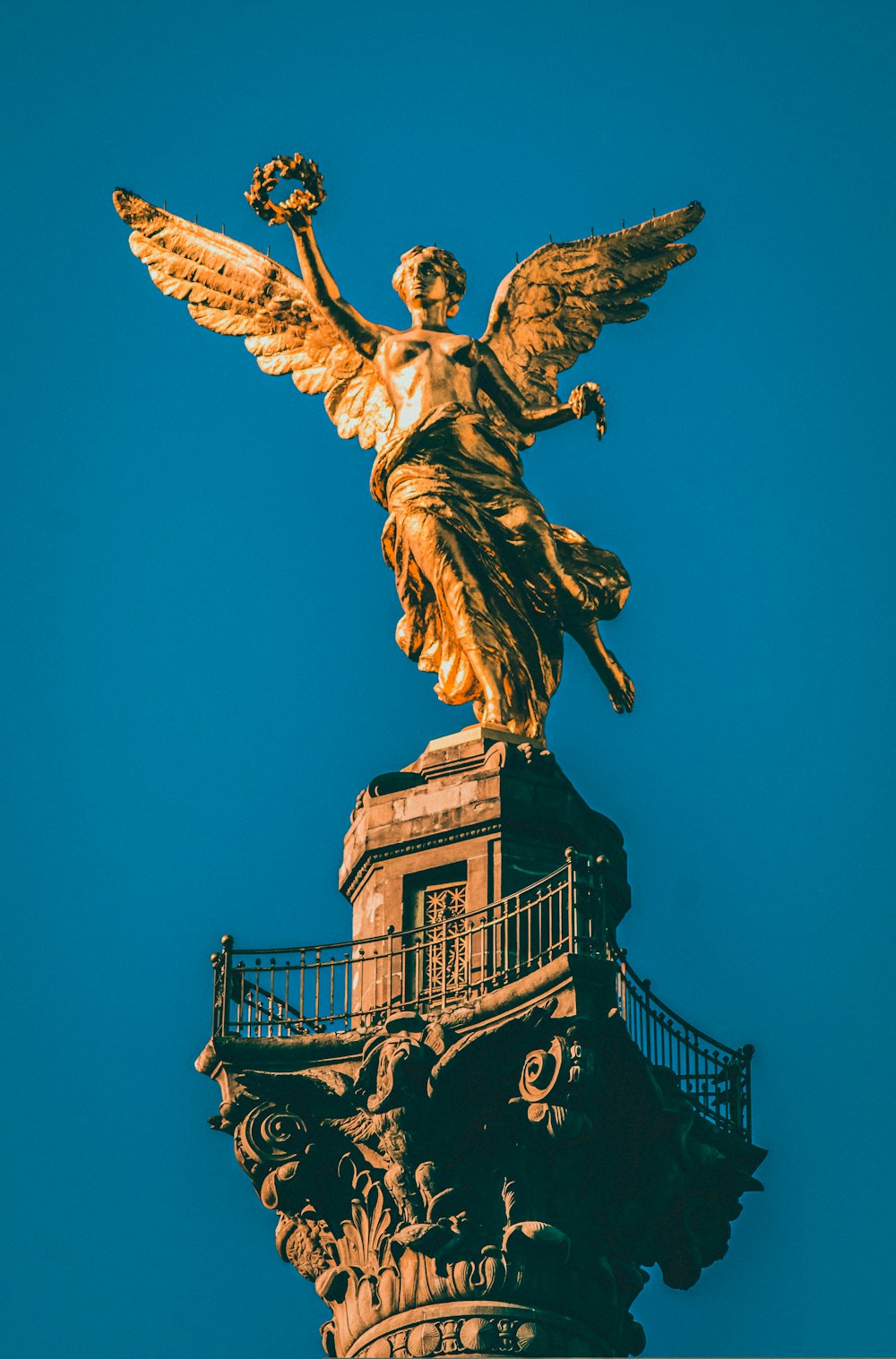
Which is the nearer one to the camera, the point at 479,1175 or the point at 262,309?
the point at 479,1175

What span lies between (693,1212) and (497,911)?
13.4 ft

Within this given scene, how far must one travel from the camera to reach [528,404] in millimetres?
49250

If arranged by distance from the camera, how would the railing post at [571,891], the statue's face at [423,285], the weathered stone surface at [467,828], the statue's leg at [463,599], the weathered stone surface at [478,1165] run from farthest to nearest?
the statue's face at [423,285]
the statue's leg at [463,599]
the weathered stone surface at [467,828]
the railing post at [571,891]
the weathered stone surface at [478,1165]

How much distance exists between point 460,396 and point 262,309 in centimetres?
382

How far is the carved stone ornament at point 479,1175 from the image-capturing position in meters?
42.5

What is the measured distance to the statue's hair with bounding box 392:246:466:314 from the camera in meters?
49.4

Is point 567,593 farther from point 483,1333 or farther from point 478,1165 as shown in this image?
point 483,1333

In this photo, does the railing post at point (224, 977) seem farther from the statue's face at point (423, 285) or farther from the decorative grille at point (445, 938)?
the statue's face at point (423, 285)

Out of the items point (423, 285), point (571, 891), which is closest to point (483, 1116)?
point (571, 891)

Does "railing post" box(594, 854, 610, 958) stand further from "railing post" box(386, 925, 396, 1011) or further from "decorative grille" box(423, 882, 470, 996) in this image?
"railing post" box(386, 925, 396, 1011)

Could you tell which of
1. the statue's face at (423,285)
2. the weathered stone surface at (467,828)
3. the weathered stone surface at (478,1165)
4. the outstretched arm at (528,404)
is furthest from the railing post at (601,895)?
the statue's face at (423,285)

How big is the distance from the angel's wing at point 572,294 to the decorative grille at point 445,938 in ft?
25.1

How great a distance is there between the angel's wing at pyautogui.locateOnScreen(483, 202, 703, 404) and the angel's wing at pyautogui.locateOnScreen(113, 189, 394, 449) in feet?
5.93

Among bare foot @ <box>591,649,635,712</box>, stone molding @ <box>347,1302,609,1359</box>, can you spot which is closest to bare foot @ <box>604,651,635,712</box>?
bare foot @ <box>591,649,635,712</box>
